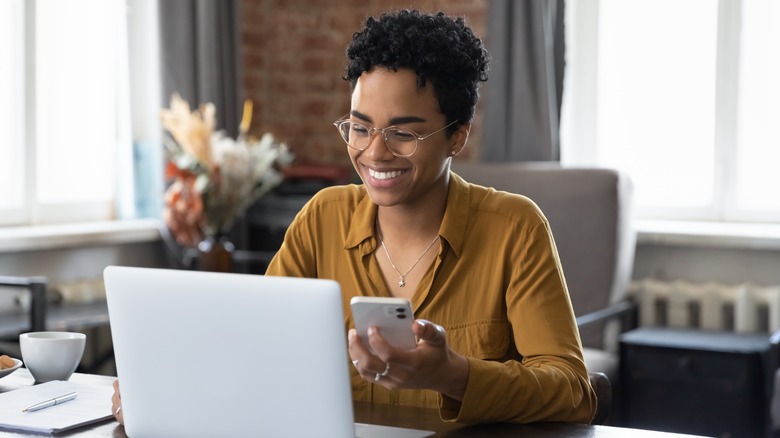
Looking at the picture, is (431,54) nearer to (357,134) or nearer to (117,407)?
Answer: (357,134)

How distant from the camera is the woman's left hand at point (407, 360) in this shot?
1401 mm

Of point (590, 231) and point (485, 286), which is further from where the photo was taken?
point (590, 231)

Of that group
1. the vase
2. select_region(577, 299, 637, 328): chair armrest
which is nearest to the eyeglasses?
select_region(577, 299, 637, 328): chair armrest

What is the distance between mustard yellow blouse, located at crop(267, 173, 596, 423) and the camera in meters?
1.67

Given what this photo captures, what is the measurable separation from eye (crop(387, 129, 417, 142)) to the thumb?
49 centimetres

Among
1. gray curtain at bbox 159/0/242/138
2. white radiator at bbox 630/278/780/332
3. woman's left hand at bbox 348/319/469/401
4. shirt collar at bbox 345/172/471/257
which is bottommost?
white radiator at bbox 630/278/780/332

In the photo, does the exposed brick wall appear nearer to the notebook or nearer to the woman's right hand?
the woman's right hand

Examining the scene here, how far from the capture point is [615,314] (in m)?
3.67

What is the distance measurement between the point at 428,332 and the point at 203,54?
3162 millimetres

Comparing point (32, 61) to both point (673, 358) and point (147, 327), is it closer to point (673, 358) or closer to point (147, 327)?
point (673, 358)

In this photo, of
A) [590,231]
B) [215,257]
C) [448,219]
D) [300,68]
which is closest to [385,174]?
[448,219]

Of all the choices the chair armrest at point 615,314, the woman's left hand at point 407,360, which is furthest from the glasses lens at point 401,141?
the chair armrest at point 615,314

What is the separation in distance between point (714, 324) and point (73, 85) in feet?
8.69

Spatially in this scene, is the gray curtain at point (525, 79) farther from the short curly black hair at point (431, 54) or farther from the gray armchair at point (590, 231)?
the short curly black hair at point (431, 54)
